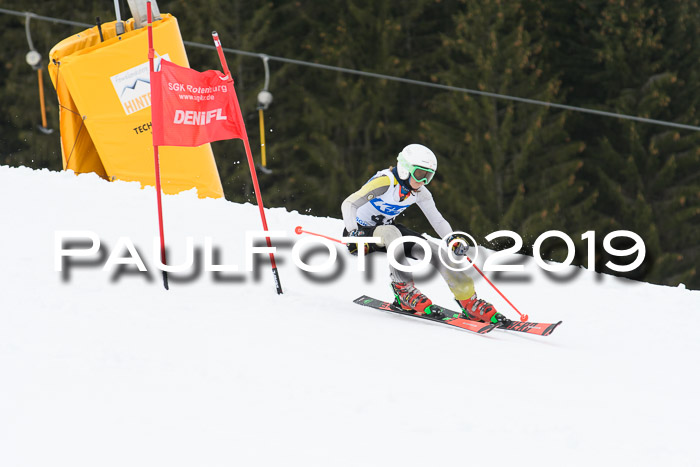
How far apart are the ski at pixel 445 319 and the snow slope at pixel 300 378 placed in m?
0.07

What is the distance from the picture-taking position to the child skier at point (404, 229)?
593cm

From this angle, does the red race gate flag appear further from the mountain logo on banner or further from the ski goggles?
the mountain logo on banner

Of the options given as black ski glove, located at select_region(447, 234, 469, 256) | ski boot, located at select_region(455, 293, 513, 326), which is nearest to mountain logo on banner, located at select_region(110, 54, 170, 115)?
black ski glove, located at select_region(447, 234, 469, 256)

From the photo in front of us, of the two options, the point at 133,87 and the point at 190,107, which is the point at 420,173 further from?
the point at 133,87

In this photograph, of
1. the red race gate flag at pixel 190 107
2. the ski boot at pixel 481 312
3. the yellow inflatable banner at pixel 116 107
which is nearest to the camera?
the red race gate flag at pixel 190 107

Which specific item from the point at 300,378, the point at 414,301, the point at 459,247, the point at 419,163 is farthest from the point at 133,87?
the point at 300,378

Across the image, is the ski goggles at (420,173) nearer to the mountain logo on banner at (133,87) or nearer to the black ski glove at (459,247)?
the black ski glove at (459,247)

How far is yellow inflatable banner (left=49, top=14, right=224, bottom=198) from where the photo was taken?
9.27m

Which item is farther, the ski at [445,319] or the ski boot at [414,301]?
the ski boot at [414,301]

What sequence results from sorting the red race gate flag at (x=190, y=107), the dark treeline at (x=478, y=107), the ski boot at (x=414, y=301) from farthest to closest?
the dark treeline at (x=478, y=107)
the ski boot at (x=414, y=301)
the red race gate flag at (x=190, y=107)

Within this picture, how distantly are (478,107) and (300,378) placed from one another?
704 inches

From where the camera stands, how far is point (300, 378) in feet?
14.2

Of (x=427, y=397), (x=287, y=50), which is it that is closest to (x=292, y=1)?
(x=287, y=50)

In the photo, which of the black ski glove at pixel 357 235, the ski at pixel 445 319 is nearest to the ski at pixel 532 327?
the ski at pixel 445 319
